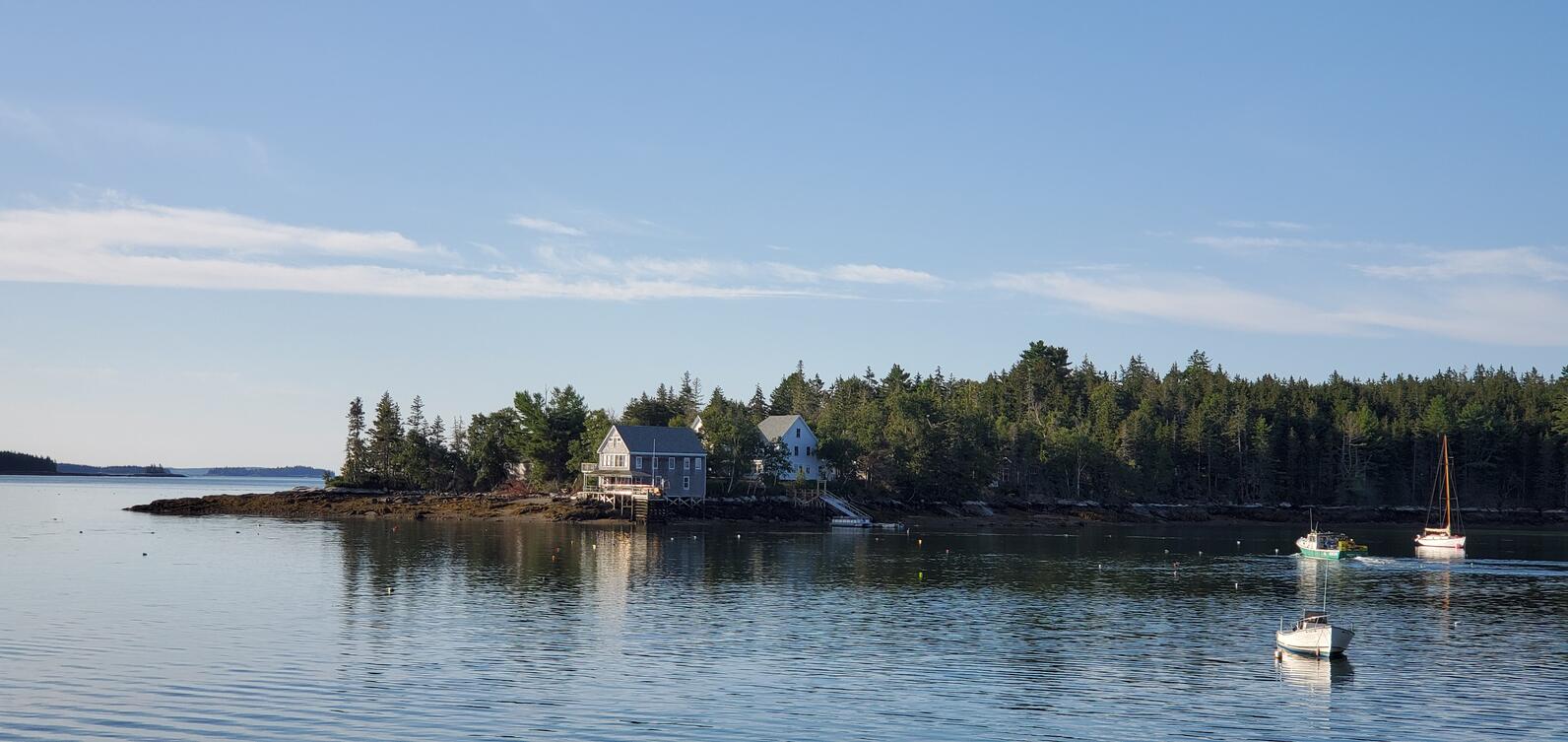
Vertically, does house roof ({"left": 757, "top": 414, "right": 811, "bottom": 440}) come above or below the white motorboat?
above

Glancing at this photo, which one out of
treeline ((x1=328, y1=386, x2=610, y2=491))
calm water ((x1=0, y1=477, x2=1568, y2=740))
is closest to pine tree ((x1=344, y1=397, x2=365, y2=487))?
treeline ((x1=328, y1=386, x2=610, y2=491))

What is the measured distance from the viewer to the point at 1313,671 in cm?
4553

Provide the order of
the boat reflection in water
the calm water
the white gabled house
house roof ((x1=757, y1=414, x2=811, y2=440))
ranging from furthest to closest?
house roof ((x1=757, y1=414, x2=811, y2=440)), the white gabled house, the boat reflection in water, the calm water

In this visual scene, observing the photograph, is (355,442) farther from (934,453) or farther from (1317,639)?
(1317,639)

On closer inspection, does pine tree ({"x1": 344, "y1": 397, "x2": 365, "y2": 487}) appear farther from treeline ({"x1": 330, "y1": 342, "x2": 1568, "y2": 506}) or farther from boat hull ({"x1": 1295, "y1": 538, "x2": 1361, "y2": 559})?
boat hull ({"x1": 1295, "y1": 538, "x2": 1361, "y2": 559})

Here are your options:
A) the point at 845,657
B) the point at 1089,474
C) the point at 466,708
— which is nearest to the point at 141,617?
the point at 466,708

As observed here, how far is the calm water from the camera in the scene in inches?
1410

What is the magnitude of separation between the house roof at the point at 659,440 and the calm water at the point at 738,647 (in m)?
43.4

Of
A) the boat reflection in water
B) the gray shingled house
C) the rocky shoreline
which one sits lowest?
the rocky shoreline

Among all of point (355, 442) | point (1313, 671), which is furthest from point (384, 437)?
point (1313, 671)

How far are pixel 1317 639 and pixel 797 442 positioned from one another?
4396 inches

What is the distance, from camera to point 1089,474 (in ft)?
614

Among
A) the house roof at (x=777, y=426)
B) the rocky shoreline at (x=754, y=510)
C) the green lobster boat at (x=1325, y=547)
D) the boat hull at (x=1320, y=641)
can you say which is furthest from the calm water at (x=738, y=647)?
the house roof at (x=777, y=426)

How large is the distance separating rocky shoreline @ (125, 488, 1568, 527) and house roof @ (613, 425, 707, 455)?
628 centimetres
